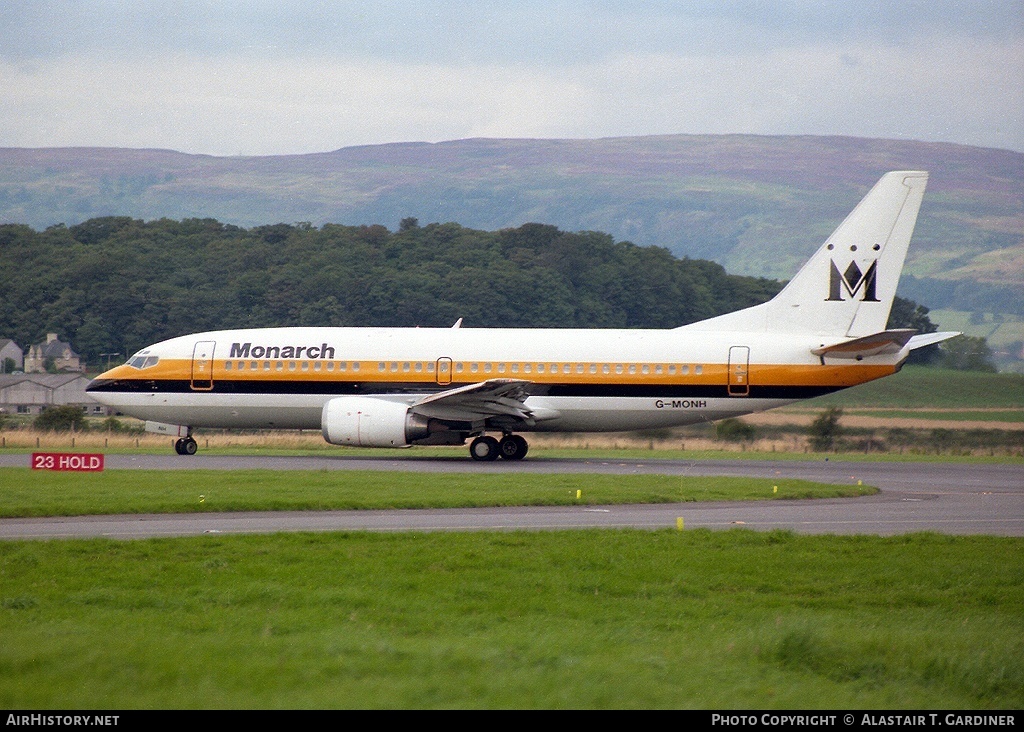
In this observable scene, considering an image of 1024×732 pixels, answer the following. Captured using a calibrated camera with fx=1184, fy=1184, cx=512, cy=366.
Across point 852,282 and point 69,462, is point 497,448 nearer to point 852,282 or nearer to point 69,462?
point 852,282

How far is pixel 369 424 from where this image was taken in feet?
105

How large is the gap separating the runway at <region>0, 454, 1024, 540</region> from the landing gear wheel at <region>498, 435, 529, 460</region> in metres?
3.33

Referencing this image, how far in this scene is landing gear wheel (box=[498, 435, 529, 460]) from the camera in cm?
3403

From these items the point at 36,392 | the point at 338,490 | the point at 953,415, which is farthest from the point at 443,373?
the point at 36,392

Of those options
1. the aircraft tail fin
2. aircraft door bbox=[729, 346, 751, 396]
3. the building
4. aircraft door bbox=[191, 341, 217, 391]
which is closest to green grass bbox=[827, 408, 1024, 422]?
the aircraft tail fin

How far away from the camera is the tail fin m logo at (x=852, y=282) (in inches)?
1302

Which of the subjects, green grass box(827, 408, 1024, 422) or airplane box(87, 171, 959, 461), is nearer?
airplane box(87, 171, 959, 461)

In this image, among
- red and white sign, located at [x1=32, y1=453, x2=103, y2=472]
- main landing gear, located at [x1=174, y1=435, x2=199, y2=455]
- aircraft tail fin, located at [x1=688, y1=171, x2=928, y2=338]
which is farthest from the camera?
main landing gear, located at [x1=174, y1=435, x2=199, y2=455]

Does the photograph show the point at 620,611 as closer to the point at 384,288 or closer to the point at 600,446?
the point at 600,446

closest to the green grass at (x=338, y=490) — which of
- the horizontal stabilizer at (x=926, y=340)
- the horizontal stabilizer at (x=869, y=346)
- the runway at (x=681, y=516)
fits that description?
the runway at (x=681, y=516)

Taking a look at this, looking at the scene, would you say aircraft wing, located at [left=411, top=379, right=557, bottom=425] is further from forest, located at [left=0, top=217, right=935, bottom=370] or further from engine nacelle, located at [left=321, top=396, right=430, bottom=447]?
forest, located at [left=0, top=217, right=935, bottom=370]

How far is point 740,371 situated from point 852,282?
4.11 m
